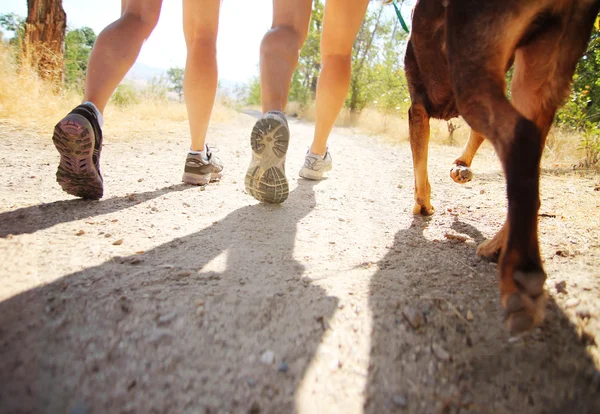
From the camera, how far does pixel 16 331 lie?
35.9 inches

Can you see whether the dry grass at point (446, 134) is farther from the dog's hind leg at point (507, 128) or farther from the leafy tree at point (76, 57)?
the leafy tree at point (76, 57)

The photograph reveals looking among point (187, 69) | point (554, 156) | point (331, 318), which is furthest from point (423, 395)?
point (554, 156)

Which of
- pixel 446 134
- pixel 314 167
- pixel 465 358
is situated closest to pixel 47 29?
pixel 314 167

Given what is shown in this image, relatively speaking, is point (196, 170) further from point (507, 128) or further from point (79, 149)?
point (507, 128)

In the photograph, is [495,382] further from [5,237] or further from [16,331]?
[5,237]

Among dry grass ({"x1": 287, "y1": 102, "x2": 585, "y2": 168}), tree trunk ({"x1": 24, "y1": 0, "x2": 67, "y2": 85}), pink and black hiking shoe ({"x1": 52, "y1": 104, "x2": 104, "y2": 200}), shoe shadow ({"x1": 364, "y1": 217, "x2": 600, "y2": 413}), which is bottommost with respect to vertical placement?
shoe shadow ({"x1": 364, "y1": 217, "x2": 600, "y2": 413})

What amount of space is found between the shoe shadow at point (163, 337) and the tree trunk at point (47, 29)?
19.5ft

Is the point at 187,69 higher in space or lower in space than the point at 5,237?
higher

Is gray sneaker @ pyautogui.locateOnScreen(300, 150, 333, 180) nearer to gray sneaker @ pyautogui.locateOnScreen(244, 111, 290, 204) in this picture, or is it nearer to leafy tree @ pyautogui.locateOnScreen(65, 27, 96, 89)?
gray sneaker @ pyautogui.locateOnScreen(244, 111, 290, 204)

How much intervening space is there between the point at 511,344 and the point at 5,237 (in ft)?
6.08

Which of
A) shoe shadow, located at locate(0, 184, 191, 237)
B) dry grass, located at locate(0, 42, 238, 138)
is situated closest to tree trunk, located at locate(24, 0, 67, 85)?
dry grass, located at locate(0, 42, 238, 138)

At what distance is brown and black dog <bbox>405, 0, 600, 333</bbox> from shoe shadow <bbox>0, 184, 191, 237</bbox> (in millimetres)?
1818

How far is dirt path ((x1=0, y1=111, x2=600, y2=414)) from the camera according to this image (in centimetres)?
81

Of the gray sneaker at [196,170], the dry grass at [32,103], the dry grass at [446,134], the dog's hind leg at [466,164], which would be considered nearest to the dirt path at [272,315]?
the dog's hind leg at [466,164]
